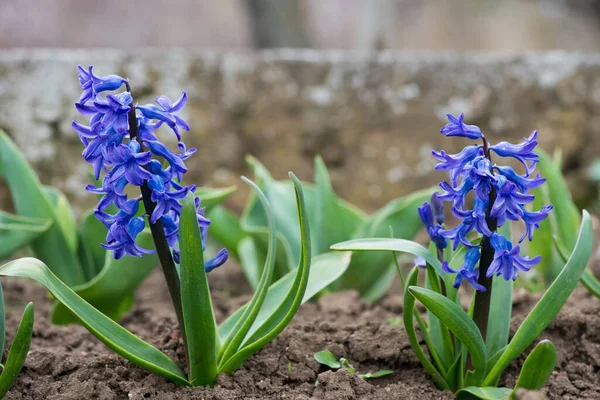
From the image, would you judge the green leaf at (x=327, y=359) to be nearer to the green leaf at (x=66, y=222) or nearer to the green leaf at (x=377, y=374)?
the green leaf at (x=377, y=374)

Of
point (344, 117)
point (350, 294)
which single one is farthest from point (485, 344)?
point (344, 117)

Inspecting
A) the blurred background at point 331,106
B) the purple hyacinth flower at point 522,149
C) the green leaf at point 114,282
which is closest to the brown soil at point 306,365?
the green leaf at point 114,282

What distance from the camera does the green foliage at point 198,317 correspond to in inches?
49.2

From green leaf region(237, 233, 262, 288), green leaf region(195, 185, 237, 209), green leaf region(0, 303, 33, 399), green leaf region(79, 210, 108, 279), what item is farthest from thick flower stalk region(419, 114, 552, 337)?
green leaf region(79, 210, 108, 279)

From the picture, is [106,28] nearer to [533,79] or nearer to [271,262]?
[533,79]

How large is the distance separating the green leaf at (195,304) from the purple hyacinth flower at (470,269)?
48cm

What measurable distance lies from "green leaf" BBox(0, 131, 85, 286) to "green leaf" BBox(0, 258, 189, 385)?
3.07 feet

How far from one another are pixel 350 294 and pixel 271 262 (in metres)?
0.83

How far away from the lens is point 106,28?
35.5 ft

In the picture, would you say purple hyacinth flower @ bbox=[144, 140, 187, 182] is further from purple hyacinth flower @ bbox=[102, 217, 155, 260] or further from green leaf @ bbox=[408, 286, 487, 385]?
green leaf @ bbox=[408, 286, 487, 385]

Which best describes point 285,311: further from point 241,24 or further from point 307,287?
point 241,24

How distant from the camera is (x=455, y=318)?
1.28 m

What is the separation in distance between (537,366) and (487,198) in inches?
13.1

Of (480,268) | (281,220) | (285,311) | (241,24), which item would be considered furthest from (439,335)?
(241,24)
